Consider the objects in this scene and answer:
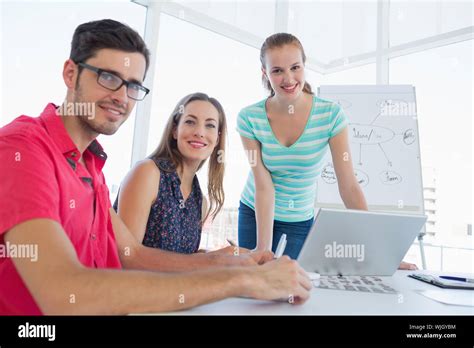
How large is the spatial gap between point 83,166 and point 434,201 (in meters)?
3.13

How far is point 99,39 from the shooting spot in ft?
3.20

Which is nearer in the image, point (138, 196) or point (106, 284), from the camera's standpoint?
point (106, 284)

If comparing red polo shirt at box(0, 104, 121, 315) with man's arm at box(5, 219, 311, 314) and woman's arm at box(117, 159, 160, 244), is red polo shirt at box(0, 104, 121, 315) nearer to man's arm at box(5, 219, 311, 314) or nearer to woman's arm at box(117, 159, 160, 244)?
man's arm at box(5, 219, 311, 314)

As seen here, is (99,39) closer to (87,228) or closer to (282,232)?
(87,228)

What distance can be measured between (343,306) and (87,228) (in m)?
0.60

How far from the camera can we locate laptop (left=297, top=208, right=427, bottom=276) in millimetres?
945

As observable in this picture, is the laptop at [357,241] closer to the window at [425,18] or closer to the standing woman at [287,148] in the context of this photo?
the standing woman at [287,148]

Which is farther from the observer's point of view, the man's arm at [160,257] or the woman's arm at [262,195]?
the woman's arm at [262,195]

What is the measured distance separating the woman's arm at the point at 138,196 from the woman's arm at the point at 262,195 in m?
0.49

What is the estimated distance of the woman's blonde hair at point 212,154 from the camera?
1544 mm

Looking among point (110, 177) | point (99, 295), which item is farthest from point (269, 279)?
point (110, 177)

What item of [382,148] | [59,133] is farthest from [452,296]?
[382,148]

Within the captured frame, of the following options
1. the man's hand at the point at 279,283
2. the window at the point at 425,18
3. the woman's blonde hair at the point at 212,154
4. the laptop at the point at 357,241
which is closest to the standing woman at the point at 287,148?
the woman's blonde hair at the point at 212,154
